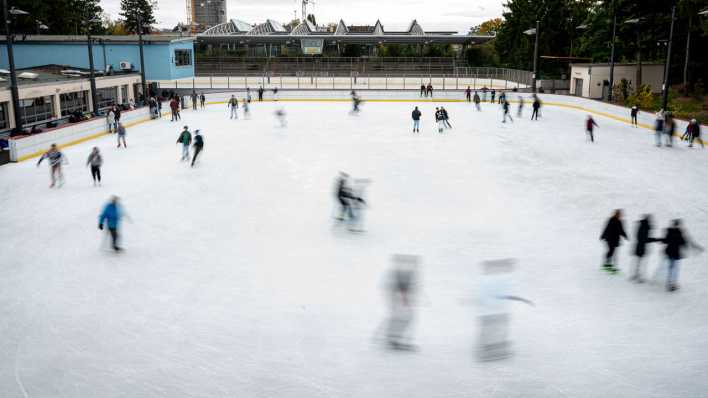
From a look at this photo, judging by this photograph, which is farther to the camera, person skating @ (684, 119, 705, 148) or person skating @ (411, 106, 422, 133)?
person skating @ (411, 106, 422, 133)

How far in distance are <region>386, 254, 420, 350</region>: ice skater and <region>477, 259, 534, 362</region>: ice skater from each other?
2.69 ft

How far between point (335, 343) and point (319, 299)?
54.3 inches

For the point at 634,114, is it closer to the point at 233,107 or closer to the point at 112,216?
the point at 233,107

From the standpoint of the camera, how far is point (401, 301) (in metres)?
6.79

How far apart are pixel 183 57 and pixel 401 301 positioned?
152ft

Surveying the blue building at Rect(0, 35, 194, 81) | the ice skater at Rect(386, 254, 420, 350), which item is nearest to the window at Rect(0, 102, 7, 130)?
the blue building at Rect(0, 35, 194, 81)

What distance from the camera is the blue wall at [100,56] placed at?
146 ft

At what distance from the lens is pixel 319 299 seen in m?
8.20

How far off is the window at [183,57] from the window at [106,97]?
451 inches

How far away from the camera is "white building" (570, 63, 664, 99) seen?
1613 inches

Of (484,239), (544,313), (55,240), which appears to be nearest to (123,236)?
(55,240)

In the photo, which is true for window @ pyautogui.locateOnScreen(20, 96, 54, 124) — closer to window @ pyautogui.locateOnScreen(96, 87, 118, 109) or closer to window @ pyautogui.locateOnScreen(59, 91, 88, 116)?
window @ pyautogui.locateOnScreen(59, 91, 88, 116)

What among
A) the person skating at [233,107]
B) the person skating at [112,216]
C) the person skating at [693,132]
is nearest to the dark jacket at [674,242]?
the person skating at [112,216]

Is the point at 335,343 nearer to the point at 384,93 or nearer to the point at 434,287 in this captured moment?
the point at 434,287
